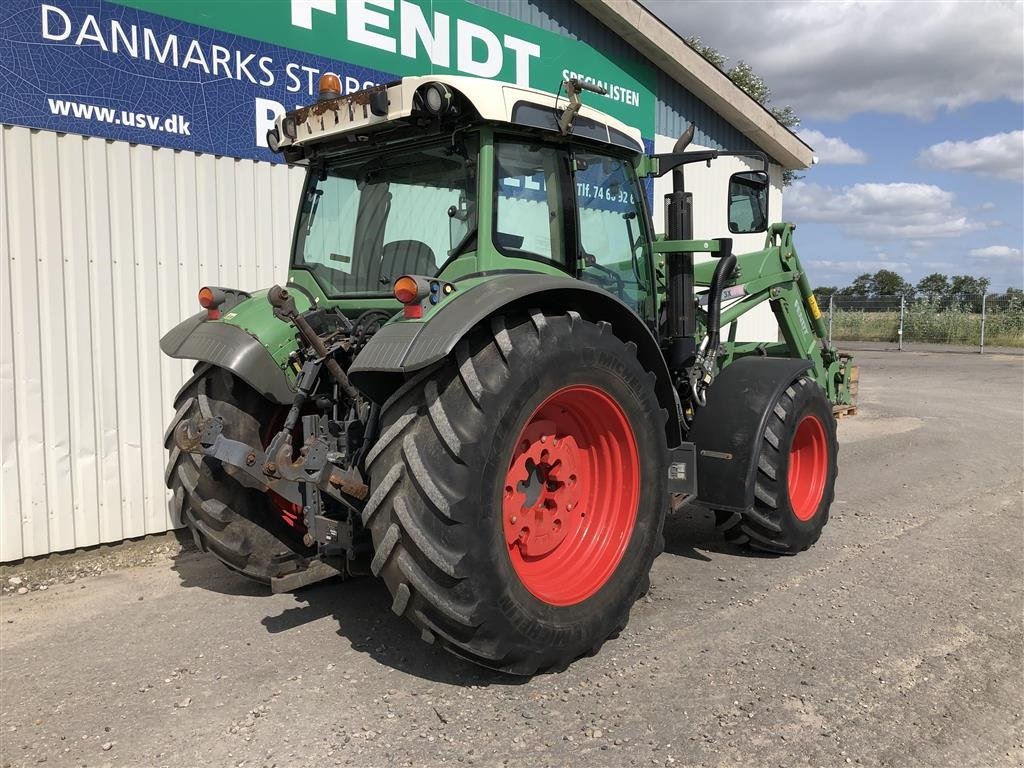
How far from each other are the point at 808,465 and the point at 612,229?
226 centimetres

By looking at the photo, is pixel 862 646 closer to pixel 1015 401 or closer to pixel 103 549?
pixel 103 549

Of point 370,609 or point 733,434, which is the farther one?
point 733,434

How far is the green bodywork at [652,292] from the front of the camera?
3.62 meters

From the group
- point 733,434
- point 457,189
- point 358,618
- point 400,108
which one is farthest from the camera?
point 733,434

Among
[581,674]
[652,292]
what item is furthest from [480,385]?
[652,292]

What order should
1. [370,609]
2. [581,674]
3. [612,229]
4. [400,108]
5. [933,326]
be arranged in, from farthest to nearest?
[933,326]
[612,229]
[370,609]
[400,108]
[581,674]

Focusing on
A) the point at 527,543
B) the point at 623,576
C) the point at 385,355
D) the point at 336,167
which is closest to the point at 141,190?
the point at 336,167

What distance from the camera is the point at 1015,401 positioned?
12.8m

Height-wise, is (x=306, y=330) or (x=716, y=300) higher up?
(x=716, y=300)

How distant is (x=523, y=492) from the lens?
3.60 metres

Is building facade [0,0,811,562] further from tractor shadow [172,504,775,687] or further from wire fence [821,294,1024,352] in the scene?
wire fence [821,294,1024,352]

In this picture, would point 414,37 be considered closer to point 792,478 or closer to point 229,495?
point 229,495

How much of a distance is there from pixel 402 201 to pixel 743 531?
283 cm

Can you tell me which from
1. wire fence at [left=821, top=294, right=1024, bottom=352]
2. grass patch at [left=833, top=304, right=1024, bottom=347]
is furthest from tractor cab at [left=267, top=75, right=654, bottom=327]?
grass patch at [left=833, top=304, right=1024, bottom=347]
